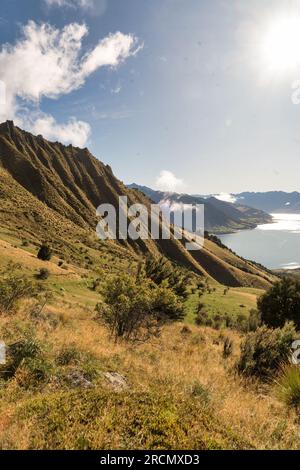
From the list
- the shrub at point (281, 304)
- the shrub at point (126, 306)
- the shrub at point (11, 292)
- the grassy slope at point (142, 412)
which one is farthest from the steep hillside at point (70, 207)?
the grassy slope at point (142, 412)

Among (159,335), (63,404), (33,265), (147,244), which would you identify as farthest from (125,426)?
(147,244)

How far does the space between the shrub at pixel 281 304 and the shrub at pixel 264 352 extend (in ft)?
58.0

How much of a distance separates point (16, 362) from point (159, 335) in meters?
10.8

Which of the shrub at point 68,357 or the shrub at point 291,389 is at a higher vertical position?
the shrub at point 68,357

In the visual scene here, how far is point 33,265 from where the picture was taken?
3797cm

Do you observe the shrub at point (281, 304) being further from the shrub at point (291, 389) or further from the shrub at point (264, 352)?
the shrub at point (291, 389)

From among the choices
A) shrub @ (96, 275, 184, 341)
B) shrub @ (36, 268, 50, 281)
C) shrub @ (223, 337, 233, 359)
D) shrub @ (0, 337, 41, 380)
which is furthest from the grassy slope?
shrub @ (36, 268, 50, 281)

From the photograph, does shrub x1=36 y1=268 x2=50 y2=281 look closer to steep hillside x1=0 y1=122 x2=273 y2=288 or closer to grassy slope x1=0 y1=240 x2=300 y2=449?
steep hillside x1=0 y1=122 x2=273 y2=288

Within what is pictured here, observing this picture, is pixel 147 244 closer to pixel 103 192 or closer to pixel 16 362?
pixel 103 192

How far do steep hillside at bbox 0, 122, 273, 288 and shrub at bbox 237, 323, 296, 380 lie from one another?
156ft

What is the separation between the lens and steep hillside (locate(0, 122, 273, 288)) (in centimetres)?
6938

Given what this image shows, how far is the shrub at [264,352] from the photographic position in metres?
10.8

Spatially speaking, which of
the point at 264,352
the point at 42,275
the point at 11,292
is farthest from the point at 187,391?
the point at 42,275

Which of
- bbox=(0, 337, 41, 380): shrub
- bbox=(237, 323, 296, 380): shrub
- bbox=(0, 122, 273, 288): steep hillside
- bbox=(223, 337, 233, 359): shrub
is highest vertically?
bbox=(0, 122, 273, 288): steep hillside
